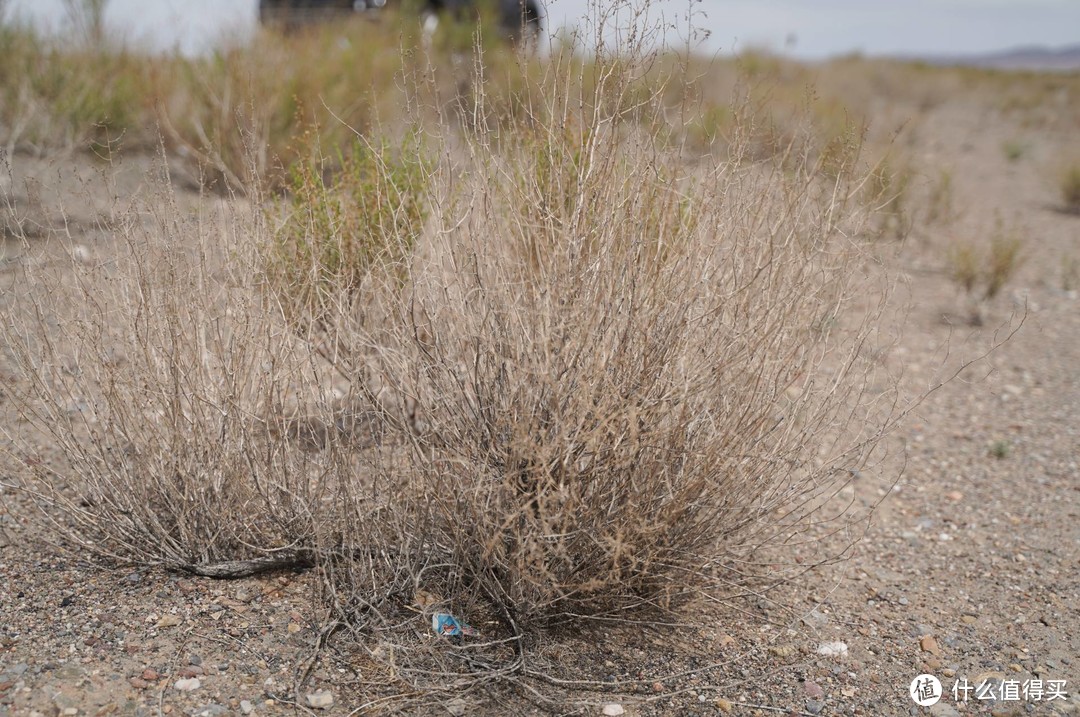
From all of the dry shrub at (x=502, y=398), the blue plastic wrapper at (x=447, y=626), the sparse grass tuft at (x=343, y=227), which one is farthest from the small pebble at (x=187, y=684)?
the sparse grass tuft at (x=343, y=227)

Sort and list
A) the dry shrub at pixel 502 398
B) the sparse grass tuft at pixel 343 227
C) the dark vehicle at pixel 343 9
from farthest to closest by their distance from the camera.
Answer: the dark vehicle at pixel 343 9 < the sparse grass tuft at pixel 343 227 < the dry shrub at pixel 502 398

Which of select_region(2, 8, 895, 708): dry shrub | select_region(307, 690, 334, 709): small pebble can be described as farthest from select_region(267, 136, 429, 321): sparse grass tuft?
select_region(307, 690, 334, 709): small pebble

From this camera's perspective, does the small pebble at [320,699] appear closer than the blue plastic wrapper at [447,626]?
Yes

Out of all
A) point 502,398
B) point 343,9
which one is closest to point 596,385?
point 502,398

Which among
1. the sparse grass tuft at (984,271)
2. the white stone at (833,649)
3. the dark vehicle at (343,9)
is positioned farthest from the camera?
the dark vehicle at (343,9)

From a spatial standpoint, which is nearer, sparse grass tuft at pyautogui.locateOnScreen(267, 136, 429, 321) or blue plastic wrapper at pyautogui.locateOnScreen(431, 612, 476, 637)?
blue plastic wrapper at pyautogui.locateOnScreen(431, 612, 476, 637)

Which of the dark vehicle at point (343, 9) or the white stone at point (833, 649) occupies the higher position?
the dark vehicle at point (343, 9)

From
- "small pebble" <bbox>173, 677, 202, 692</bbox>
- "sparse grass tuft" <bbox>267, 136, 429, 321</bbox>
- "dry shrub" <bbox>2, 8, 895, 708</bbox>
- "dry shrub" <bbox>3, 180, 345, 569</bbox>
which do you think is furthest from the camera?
"sparse grass tuft" <bbox>267, 136, 429, 321</bbox>

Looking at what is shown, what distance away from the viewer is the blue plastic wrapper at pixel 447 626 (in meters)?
2.72

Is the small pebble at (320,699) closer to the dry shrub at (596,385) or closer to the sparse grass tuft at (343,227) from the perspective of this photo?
the dry shrub at (596,385)

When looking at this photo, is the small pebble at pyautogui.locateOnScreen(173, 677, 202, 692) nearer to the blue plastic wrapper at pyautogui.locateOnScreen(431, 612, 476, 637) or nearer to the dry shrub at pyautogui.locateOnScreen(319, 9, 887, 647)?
the dry shrub at pyautogui.locateOnScreen(319, 9, 887, 647)

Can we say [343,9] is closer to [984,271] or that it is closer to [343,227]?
[984,271]

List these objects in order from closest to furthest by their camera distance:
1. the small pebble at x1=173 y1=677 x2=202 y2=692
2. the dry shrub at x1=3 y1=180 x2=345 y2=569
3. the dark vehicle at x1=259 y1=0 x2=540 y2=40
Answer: the small pebble at x1=173 y1=677 x2=202 y2=692, the dry shrub at x1=3 y1=180 x2=345 y2=569, the dark vehicle at x1=259 y1=0 x2=540 y2=40

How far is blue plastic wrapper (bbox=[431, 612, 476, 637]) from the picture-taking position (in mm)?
2725
